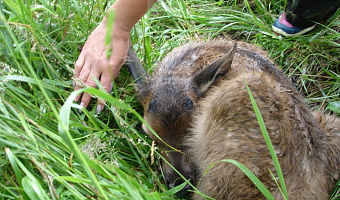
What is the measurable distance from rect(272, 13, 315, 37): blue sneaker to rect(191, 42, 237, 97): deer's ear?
5.58 ft

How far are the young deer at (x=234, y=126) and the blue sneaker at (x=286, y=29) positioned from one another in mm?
1092

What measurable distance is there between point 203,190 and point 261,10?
2955 mm

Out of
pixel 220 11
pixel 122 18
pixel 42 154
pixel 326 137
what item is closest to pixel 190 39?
pixel 220 11

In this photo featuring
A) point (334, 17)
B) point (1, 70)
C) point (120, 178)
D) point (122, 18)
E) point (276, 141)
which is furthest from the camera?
point (334, 17)

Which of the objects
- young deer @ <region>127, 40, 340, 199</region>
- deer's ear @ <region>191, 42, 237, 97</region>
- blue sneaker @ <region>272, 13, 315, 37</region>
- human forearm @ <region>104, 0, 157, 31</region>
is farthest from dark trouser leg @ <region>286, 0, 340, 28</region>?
human forearm @ <region>104, 0, 157, 31</region>

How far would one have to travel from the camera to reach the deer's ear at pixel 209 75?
3049 mm

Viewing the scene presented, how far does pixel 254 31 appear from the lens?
188 inches

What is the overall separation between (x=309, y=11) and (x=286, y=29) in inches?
14.1

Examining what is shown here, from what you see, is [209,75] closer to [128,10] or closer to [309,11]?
[128,10]

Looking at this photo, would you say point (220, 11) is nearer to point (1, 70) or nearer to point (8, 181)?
point (1, 70)

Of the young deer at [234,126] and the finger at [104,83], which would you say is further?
the finger at [104,83]

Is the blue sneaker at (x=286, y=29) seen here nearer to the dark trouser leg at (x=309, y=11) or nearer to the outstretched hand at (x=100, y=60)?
the dark trouser leg at (x=309, y=11)

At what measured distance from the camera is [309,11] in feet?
14.7

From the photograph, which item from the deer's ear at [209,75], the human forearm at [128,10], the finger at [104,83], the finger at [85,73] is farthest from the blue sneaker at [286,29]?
the finger at [85,73]
